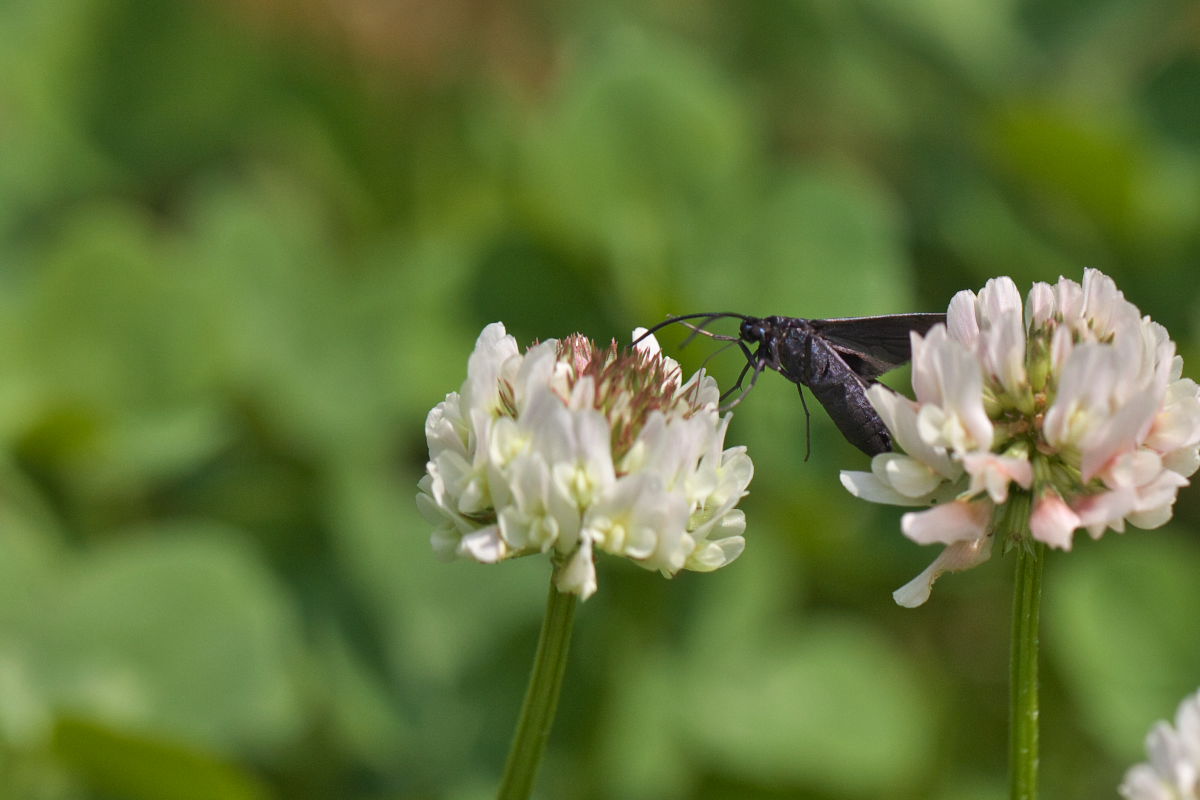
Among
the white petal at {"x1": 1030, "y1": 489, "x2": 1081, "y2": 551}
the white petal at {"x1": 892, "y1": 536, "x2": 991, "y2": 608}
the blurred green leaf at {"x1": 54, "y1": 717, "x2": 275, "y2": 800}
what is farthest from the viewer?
the blurred green leaf at {"x1": 54, "y1": 717, "x2": 275, "y2": 800}

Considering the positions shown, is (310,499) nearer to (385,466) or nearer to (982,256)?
(385,466)

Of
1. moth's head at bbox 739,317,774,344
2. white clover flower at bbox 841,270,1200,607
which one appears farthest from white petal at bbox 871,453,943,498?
moth's head at bbox 739,317,774,344

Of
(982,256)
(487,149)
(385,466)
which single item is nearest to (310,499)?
(385,466)

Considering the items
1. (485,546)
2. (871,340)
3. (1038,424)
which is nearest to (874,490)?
(1038,424)

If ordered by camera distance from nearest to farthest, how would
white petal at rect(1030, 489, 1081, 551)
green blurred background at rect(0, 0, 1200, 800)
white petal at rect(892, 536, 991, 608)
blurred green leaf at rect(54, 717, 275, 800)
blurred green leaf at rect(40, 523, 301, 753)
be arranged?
1. white petal at rect(1030, 489, 1081, 551)
2. white petal at rect(892, 536, 991, 608)
3. blurred green leaf at rect(54, 717, 275, 800)
4. blurred green leaf at rect(40, 523, 301, 753)
5. green blurred background at rect(0, 0, 1200, 800)

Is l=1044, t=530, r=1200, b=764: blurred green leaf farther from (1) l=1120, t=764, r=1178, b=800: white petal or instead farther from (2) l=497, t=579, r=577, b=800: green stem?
(2) l=497, t=579, r=577, b=800: green stem

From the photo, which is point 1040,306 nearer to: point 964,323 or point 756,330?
point 964,323

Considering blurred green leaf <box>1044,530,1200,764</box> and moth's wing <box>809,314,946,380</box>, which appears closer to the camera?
moth's wing <box>809,314,946,380</box>
